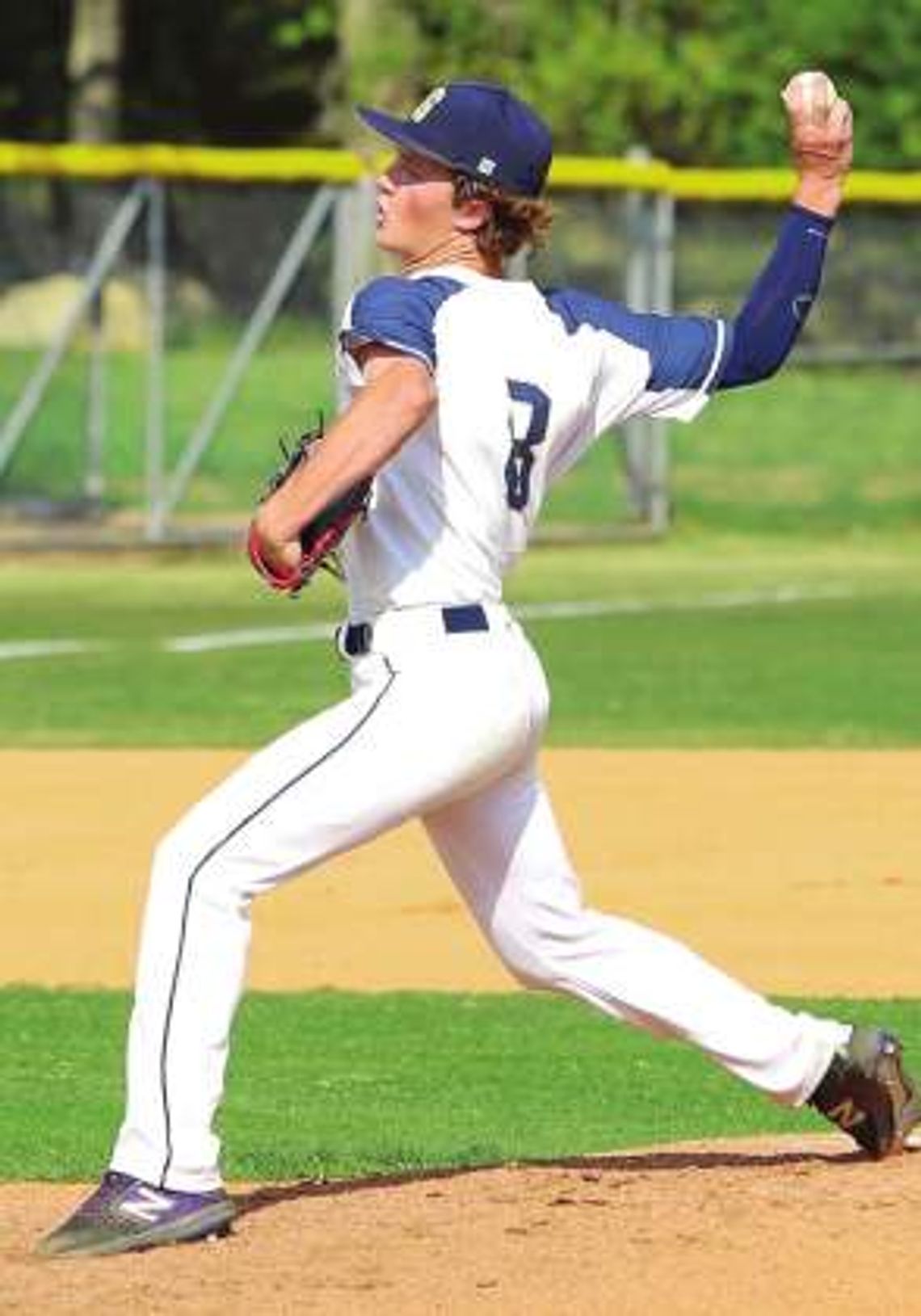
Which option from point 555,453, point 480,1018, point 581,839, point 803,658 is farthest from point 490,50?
point 555,453

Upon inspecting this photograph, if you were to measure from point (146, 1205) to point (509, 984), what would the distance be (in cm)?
389

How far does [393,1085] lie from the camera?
8742mm

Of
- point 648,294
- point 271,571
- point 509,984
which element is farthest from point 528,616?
point 271,571

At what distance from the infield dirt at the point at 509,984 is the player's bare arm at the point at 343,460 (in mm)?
1177

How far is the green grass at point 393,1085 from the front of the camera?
7.93 m

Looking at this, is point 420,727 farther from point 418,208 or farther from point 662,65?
point 662,65

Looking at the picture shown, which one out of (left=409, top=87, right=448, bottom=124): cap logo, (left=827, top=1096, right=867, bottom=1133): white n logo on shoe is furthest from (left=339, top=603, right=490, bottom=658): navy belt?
(left=827, top=1096, right=867, bottom=1133): white n logo on shoe

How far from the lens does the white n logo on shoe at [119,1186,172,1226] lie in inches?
254

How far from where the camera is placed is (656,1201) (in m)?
6.77

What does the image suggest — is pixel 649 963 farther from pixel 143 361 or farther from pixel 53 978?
pixel 143 361

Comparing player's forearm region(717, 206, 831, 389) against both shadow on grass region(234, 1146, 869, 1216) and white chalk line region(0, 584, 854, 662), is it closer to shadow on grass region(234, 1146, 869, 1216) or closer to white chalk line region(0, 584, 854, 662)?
shadow on grass region(234, 1146, 869, 1216)

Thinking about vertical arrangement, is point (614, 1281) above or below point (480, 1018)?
above

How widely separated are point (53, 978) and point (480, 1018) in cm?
124

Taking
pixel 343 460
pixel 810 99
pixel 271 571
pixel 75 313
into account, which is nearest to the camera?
pixel 343 460
